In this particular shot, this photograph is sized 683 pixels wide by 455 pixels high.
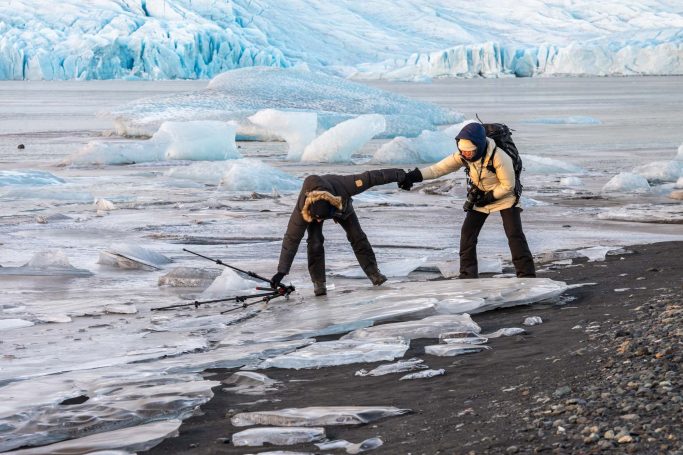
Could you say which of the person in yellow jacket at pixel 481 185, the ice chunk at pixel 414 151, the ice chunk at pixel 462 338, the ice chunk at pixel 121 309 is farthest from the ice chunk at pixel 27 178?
the ice chunk at pixel 462 338

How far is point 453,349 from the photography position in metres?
5.04

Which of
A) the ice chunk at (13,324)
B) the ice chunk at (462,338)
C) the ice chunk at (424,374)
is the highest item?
the ice chunk at (462,338)

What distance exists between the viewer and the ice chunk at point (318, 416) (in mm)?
3941

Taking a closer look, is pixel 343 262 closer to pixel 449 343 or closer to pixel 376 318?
pixel 376 318

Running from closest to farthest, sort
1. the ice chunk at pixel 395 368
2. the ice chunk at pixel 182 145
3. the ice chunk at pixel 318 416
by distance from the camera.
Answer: the ice chunk at pixel 318 416, the ice chunk at pixel 395 368, the ice chunk at pixel 182 145

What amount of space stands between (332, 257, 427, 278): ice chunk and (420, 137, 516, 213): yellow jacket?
1414 mm

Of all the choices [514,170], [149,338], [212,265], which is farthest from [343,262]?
[149,338]

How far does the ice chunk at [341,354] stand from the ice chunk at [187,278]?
106 inches

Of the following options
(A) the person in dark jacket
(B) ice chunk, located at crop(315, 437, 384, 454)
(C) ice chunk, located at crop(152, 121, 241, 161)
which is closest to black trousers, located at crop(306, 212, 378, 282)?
(A) the person in dark jacket

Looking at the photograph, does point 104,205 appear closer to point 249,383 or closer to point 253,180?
point 253,180

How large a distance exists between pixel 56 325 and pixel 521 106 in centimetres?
4007

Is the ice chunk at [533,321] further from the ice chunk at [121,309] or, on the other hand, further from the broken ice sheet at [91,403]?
the ice chunk at [121,309]

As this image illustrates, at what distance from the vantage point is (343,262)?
28.8ft

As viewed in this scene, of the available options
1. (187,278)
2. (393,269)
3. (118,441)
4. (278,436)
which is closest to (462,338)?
(278,436)
